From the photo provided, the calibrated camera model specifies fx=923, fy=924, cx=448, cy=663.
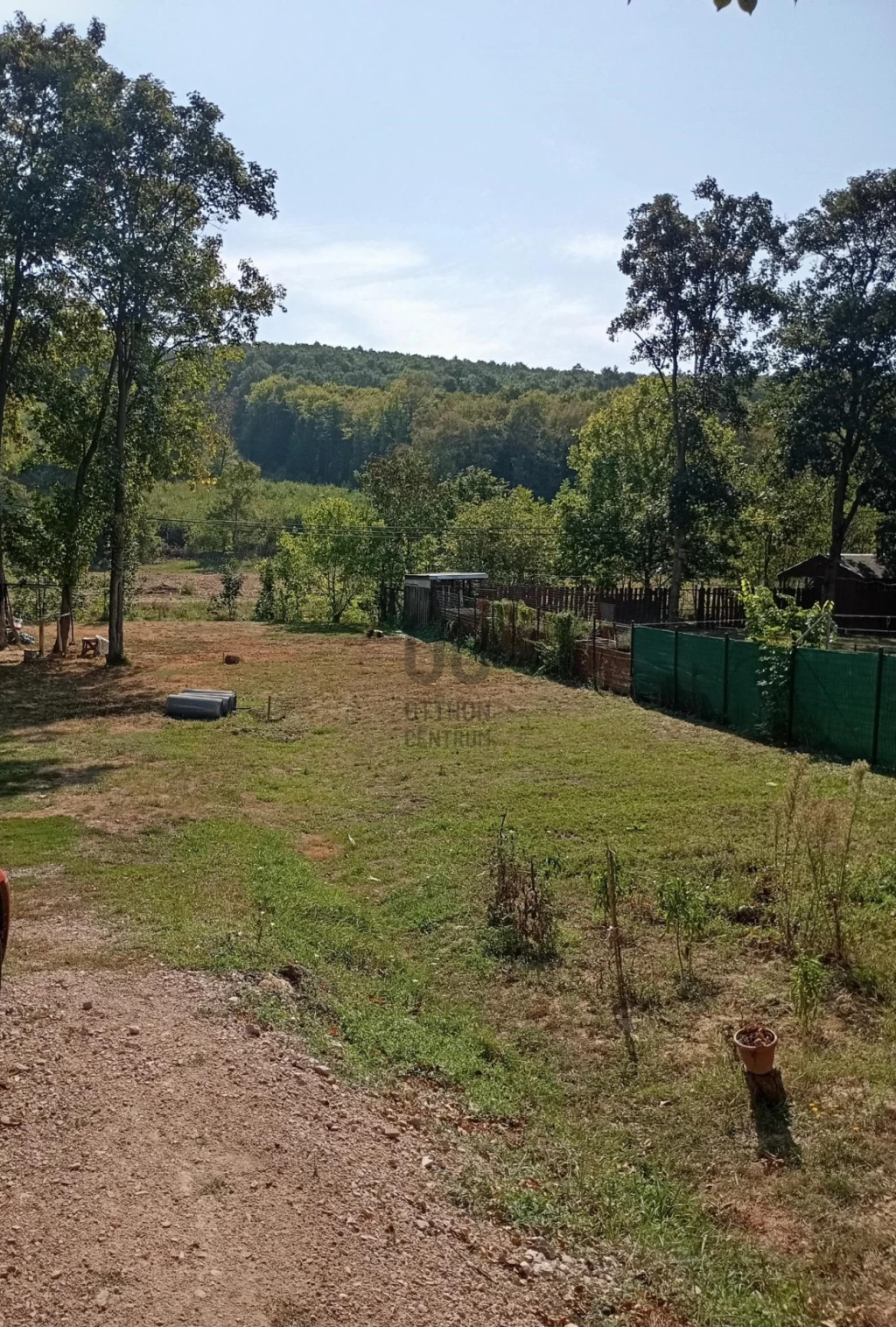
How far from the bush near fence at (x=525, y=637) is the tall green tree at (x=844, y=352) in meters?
12.5

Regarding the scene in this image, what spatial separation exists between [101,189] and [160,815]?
1631 cm

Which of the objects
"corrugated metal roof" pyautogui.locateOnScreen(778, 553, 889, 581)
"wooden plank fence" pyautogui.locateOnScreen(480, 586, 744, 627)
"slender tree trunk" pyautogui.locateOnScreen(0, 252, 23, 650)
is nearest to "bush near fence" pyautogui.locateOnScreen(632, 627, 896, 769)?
"wooden plank fence" pyautogui.locateOnScreen(480, 586, 744, 627)

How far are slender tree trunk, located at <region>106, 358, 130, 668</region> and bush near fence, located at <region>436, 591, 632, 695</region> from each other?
947 cm

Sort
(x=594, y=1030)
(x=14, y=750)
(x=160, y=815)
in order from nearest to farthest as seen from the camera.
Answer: (x=594, y=1030), (x=160, y=815), (x=14, y=750)

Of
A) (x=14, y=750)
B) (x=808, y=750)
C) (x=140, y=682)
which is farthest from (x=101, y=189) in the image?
(x=808, y=750)

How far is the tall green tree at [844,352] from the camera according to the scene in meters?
28.2

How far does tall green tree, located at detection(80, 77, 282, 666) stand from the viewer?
20.4 meters

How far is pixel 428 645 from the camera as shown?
28.2 meters

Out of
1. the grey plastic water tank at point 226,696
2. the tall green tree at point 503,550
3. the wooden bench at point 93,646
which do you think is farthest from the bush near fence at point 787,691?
the tall green tree at point 503,550

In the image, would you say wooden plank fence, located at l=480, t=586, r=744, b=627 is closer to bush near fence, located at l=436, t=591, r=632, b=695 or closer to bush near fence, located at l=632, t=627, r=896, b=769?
bush near fence, located at l=436, t=591, r=632, b=695

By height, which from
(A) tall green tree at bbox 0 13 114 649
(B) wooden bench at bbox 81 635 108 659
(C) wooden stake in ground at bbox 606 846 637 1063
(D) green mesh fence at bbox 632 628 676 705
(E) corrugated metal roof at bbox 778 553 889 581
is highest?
(A) tall green tree at bbox 0 13 114 649

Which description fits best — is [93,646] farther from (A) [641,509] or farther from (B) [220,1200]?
(B) [220,1200]

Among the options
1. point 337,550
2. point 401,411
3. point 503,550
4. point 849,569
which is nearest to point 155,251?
point 337,550

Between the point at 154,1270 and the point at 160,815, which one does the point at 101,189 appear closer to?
the point at 160,815
